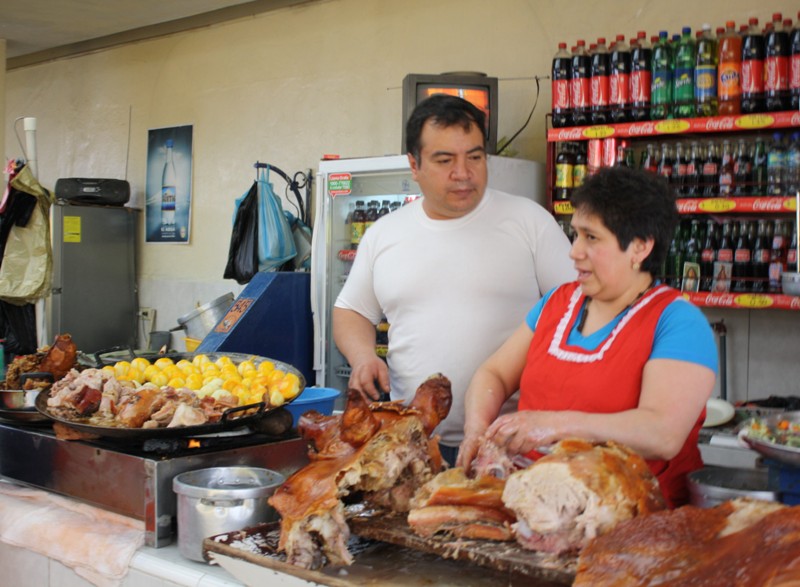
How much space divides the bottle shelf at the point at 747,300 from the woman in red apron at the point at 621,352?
2197 millimetres

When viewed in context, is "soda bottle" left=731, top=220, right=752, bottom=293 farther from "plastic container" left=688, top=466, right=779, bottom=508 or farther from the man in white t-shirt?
"plastic container" left=688, top=466, right=779, bottom=508

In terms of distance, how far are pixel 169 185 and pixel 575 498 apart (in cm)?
702

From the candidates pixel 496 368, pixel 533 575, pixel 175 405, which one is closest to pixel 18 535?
pixel 175 405

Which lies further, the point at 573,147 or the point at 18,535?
the point at 573,147

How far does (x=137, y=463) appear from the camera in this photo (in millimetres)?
2322

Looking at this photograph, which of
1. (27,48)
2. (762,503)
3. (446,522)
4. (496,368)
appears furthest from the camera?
(27,48)

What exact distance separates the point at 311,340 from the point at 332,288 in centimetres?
52

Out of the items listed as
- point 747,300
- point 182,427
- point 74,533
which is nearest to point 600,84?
point 747,300

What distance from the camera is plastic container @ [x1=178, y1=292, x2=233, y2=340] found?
260 inches

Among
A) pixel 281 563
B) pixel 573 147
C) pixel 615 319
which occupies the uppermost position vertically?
pixel 573 147

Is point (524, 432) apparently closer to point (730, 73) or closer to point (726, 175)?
point (726, 175)

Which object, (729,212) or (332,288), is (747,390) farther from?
(332,288)

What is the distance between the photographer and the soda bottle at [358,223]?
5684 millimetres

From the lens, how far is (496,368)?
2.44 metres
